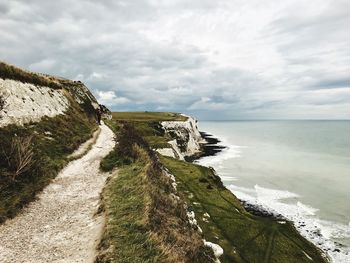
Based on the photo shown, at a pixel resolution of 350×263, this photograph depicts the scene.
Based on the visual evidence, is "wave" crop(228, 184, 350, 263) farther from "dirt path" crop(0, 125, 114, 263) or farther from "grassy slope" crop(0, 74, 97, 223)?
"grassy slope" crop(0, 74, 97, 223)

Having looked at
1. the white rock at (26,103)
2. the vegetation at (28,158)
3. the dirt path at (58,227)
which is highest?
the white rock at (26,103)

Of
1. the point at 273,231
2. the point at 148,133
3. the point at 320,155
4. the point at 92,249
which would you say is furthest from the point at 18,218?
the point at 320,155

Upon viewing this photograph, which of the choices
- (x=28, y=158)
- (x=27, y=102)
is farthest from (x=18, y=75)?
(x=28, y=158)

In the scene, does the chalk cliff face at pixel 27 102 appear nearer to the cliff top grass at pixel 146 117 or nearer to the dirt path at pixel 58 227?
the dirt path at pixel 58 227

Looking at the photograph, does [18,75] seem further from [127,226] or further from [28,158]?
[127,226]

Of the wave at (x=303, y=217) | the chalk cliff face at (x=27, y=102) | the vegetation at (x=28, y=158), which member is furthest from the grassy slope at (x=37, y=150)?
the wave at (x=303, y=217)
